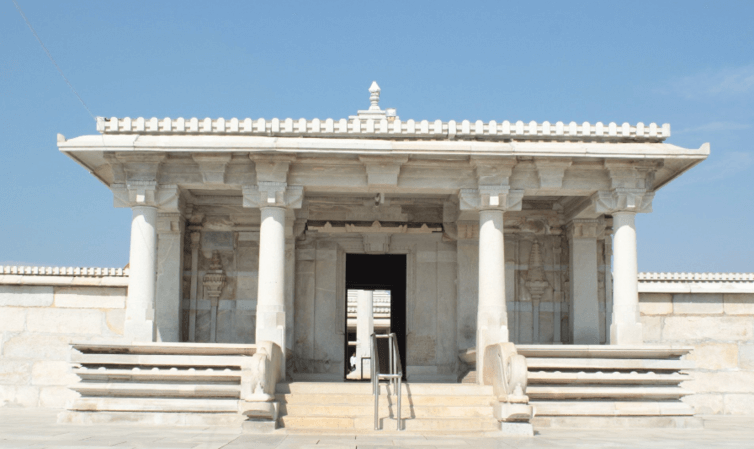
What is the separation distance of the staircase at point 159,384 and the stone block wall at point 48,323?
3572 millimetres

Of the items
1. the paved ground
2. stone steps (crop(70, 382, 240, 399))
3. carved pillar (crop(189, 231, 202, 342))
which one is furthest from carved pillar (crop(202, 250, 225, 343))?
the paved ground

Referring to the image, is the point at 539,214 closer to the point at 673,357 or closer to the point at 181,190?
the point at 673,357

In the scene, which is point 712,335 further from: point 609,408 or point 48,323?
point 48,323

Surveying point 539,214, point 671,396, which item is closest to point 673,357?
point 671,396

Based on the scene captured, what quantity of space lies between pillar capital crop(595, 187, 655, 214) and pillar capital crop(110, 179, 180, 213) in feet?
24.0

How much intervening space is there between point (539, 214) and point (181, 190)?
23.4 feet

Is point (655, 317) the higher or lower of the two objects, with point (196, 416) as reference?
higher

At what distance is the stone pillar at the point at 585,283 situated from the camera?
51.5 feet

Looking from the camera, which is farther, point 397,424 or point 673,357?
point 673,357

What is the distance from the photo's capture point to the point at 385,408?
11.7 metres

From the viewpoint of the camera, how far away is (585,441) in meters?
9.91

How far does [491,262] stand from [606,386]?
270 cm

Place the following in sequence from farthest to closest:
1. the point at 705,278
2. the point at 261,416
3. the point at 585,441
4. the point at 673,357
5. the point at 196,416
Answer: the point at 705,278, the point at 673,357, the point at 196,416, the point at 261,416, the point at 585,441

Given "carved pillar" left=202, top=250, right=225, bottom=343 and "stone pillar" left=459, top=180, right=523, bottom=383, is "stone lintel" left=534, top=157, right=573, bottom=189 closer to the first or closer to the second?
"stone pillar" left=459, top=180, right=523, bottom=383
